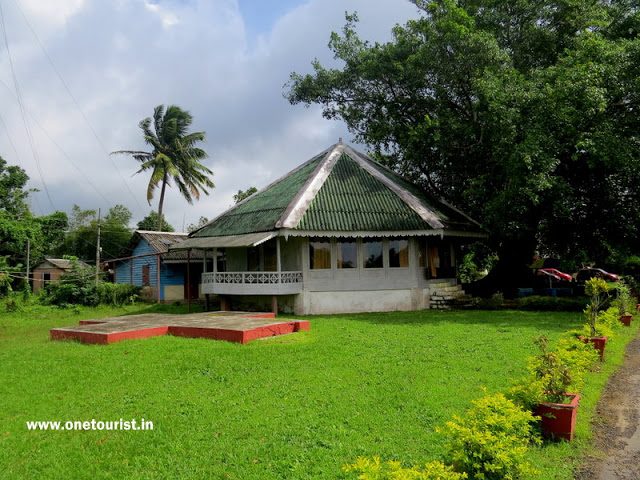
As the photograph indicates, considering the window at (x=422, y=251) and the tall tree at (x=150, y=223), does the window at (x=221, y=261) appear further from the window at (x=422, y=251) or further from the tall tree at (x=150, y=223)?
the tall tree at (x=150, y=223)

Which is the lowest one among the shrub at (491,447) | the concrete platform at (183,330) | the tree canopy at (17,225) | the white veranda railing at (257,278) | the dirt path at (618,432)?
the dirt path at (618,432)

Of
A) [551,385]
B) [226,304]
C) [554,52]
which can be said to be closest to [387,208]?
[226,304]

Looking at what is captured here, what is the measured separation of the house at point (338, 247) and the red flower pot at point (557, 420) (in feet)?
36.8

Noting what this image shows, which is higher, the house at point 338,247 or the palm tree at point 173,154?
the palm tree at point 173,154

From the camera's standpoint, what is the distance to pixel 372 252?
1755 cm

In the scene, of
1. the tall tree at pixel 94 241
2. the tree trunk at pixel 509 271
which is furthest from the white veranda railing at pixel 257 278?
the tall tree at pixel 94 241

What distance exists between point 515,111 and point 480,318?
7157mm

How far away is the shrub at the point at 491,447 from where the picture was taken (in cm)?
375

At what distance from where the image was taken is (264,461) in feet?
14.2

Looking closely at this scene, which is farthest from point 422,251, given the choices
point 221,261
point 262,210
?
point 221,261

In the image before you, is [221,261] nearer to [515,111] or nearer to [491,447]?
[515,111]

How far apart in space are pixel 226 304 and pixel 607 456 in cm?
1468

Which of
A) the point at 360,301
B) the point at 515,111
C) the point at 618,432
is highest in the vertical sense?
the point at 515,111

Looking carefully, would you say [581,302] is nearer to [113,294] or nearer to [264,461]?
[264,461]
